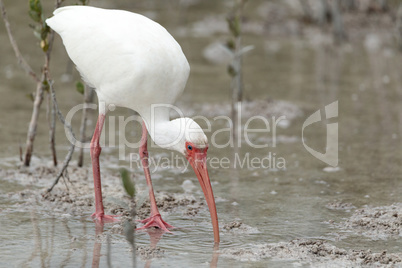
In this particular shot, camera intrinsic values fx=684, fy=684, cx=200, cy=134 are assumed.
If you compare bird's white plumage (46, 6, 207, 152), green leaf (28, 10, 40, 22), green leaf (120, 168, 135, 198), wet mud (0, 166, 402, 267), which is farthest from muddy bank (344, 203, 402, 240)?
green leaf (28, 10, 40, 22)

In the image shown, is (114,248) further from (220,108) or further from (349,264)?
(220,108)

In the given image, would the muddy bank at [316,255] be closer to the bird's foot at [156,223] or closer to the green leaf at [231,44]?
the bird's foot at [156,223]

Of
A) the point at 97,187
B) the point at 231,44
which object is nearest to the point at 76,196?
the point at 97,187

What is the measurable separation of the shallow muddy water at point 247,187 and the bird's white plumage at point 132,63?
2.22 feet

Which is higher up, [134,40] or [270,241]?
Result: [134,40]

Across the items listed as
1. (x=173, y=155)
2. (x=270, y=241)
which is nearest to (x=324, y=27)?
(x=173, y=155)

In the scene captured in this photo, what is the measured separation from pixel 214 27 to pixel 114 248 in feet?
33.4

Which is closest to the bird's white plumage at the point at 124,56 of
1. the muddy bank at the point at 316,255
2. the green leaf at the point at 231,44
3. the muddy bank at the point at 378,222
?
the muddy bank at the point at 316,255

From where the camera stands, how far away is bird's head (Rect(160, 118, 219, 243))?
427 centimetres

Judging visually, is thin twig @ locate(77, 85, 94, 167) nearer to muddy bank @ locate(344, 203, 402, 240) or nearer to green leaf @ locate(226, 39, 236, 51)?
green leaf @ locate(226, 39, 236, 51)

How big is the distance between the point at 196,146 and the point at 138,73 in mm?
612

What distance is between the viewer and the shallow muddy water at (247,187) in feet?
12.9

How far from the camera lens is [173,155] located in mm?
6258

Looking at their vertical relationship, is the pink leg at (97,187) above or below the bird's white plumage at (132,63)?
below
